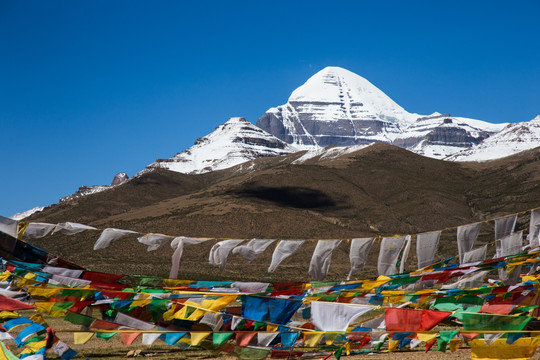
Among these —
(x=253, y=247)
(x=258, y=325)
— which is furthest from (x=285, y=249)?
(x=258, y=325)

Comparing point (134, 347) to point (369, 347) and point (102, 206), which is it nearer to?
point (369, 347)

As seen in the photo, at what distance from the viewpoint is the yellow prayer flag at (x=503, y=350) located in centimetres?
1031

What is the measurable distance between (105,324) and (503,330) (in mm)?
8166

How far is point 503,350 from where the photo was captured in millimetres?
10344

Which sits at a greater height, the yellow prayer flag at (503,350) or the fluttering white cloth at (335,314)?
the fluttering white cloth at (335,314)

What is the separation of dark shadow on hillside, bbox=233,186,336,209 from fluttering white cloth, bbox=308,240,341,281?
84.5 meters

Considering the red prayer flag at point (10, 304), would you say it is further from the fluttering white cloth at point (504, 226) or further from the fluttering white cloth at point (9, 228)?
the fluttering white cloth at point (504, 226)

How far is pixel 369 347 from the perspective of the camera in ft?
51.6

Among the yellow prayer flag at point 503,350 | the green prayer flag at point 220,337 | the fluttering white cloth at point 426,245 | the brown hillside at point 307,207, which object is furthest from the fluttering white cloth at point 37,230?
the brown hillside at point 307,207

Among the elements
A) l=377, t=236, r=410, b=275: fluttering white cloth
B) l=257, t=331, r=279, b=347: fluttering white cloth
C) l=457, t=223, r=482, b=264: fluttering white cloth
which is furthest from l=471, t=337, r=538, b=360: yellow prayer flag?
l=457, t=223, r=482, b=264: fluttering white cloth

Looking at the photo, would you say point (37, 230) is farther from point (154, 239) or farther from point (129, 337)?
point (129, 337)

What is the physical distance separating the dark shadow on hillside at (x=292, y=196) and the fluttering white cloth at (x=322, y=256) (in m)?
84.5

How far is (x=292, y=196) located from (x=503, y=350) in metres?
99.5

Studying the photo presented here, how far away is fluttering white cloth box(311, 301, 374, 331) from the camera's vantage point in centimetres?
1116
